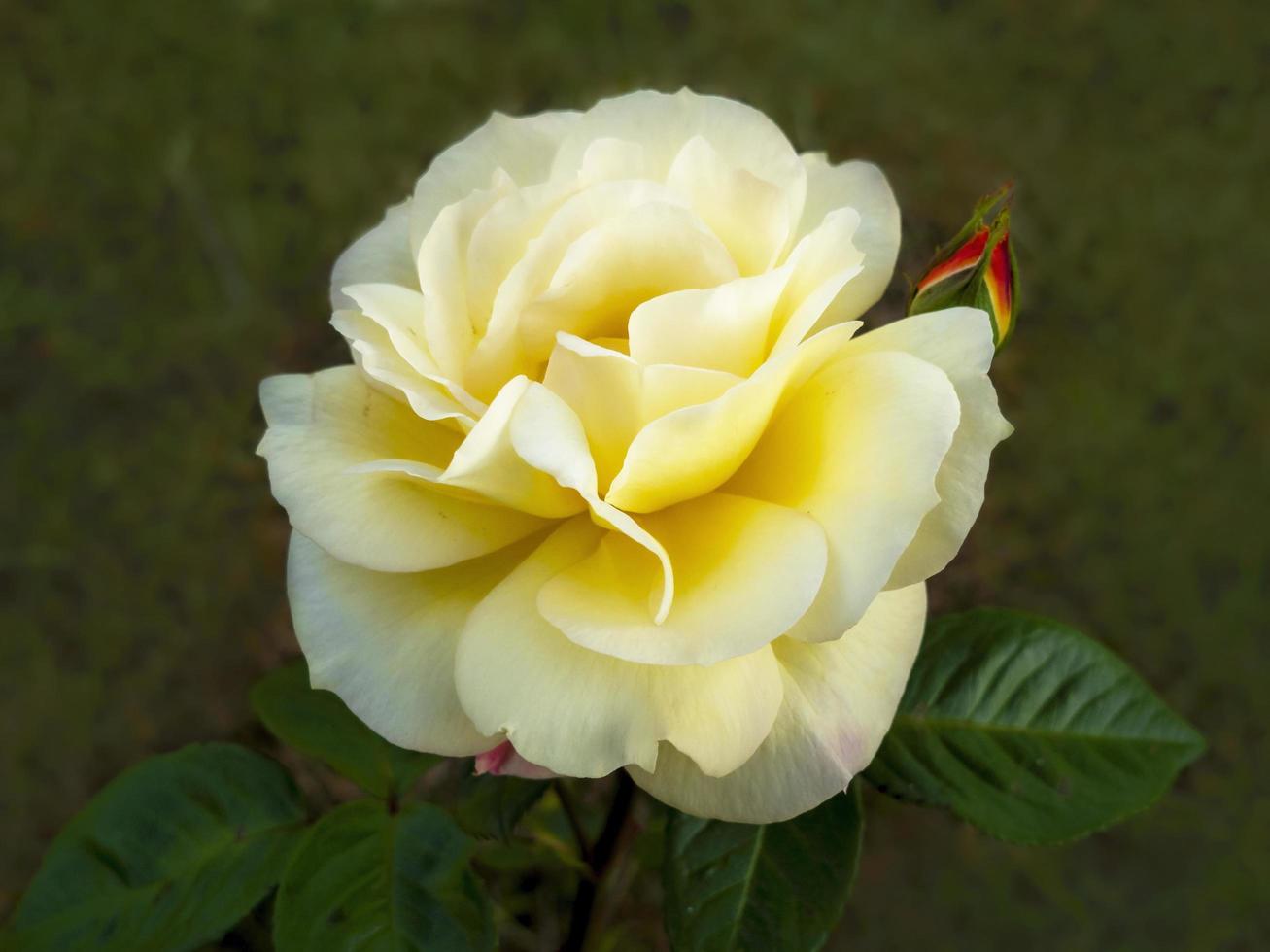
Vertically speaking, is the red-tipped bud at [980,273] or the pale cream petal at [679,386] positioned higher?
the red-tipped bud at [980,273]

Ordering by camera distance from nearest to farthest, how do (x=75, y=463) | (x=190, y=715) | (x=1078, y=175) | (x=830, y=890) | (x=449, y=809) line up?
1. (x=830, y=890)
2. (x=449, y=809)
3. (x=190, y=715)
4. (x=75, y=463)
5. (x=1078, y=175)

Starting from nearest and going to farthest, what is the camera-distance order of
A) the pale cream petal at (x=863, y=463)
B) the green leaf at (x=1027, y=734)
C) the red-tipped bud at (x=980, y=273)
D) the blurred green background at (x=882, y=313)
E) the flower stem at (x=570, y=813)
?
the pale cream petal at (x=863, y=463) < the red-tipped bud at (x=980, y=273) < the green leaf at (x=1027, y=734) < the flower stem at (x=570, y=813) < the blurred green background at (x=882, y=313)

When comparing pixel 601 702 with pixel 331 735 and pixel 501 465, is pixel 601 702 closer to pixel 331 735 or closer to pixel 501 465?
pixel 501 465

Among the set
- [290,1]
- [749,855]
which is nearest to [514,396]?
[749,855]

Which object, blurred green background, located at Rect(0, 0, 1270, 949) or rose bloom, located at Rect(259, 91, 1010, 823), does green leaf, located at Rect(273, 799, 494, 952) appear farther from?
blurred green background, located at Rect(0, 0, 1270, 949)

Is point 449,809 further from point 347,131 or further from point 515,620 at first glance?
point 347,131

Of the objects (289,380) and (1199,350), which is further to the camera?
(1199,350)

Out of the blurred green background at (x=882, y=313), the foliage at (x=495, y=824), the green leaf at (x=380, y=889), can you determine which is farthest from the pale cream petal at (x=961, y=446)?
the blurred green background at (x=882, y=313)

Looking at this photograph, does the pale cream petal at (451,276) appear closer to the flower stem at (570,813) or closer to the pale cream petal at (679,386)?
the pale cream petal at (679,386)
